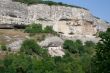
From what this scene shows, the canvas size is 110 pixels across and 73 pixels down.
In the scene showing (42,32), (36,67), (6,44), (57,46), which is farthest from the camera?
(42,32)

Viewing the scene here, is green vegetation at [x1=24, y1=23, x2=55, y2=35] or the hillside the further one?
green vegetation at [x1=24, y1=23, x2=55, y2=35]

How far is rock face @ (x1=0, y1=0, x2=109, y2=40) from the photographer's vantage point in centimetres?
7225

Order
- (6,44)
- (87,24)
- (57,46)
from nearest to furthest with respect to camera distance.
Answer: (6,44)
(57,46)
(87,24)

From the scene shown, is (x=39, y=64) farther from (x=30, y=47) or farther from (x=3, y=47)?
(x=30, y=47)

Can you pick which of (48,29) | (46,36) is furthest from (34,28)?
(46,36)

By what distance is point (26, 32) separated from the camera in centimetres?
6919

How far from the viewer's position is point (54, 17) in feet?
246

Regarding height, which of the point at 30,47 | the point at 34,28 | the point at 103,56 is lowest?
the point at 30,47

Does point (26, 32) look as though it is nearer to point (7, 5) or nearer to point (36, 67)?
point (7, 5)

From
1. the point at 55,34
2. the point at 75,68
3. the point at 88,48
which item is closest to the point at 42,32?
the point at 55,34

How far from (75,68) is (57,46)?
13.3 meters

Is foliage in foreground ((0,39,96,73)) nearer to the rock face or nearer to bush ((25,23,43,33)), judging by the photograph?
bush ((25,23,43,33))

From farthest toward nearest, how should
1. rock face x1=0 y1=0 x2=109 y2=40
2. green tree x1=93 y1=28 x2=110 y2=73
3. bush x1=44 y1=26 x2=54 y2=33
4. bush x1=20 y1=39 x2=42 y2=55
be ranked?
rock face x1=0 y1=0 x2=109 y2=40
bush x1=44 y1=26 x2=54 y2=33
bush x1=20 y1=39 x2=42 y2=55
green tree x1=93 y1=28 x2=110 y2=73

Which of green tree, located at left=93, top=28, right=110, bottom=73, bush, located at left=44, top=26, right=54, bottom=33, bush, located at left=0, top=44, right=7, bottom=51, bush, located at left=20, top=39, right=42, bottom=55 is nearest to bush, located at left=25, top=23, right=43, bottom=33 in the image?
bush, located at left=44, top=26, right=54, bottom=33
